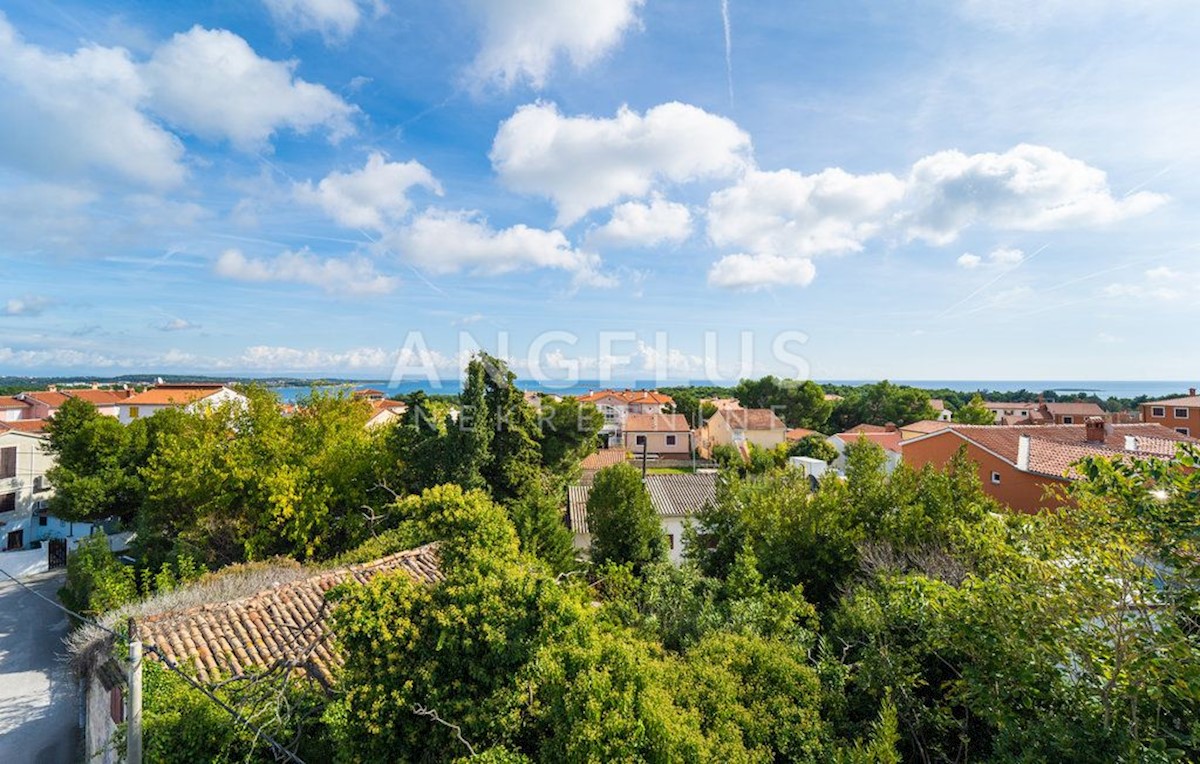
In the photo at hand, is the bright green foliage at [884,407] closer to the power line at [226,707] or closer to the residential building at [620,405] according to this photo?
the residential building at [620,405]

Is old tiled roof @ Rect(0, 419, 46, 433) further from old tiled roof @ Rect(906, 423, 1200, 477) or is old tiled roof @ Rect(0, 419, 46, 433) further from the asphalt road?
old tiled roof @ Rect(906, 423, 1200, 477)

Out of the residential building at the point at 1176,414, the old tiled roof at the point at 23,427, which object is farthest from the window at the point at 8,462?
the residential building at the point at 1176,414

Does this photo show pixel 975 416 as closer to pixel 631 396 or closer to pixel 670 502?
pixel 670 502

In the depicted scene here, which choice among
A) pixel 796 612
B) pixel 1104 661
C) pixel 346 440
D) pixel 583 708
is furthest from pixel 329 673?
pixel 346 440

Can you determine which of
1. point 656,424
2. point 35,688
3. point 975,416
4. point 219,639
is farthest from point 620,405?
point 219,639

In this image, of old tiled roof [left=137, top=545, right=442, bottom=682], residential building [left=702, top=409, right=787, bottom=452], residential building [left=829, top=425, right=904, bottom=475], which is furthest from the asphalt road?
residential building [left=702, top=409, right=787, bottom=452]
